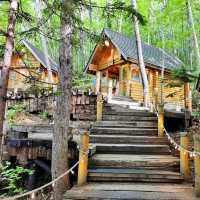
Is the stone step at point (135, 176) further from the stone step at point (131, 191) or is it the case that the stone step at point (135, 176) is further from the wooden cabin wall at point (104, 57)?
the wooden cabin wall at point (104, 57)

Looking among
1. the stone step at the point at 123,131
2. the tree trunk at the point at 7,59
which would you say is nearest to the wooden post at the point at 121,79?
the stone step at the point at 123,131

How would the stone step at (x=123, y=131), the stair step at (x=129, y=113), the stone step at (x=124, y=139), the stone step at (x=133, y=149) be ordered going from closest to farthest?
1. the stone step at (x=133, y=149)
2. the stone step at (x=124, y=139)
3. the stone step at (x=123, y=131)
4. the stair step at (x=129, y=113)

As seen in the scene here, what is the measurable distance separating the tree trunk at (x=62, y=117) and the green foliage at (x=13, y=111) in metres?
6.52

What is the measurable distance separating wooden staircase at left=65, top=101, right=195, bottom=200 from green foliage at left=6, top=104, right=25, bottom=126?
4.57m

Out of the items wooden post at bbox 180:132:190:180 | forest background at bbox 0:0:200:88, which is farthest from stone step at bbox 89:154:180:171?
forest background at bbox 0:0:200:88

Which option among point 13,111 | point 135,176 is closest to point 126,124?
point 135,176

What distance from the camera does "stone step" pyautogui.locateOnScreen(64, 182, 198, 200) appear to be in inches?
199

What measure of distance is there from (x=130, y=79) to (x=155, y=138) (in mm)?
9679

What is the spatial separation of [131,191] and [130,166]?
1332mm

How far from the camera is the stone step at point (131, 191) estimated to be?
506cm

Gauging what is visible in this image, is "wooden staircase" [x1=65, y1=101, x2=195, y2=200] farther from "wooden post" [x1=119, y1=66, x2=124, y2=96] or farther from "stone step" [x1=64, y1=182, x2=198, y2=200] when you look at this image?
"wooden post" [x1=119, y1=66, x2=124, y2=96]

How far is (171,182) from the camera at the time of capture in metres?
6.05

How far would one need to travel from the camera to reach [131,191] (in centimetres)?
539

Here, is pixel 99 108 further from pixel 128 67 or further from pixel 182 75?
pixel 128 67
